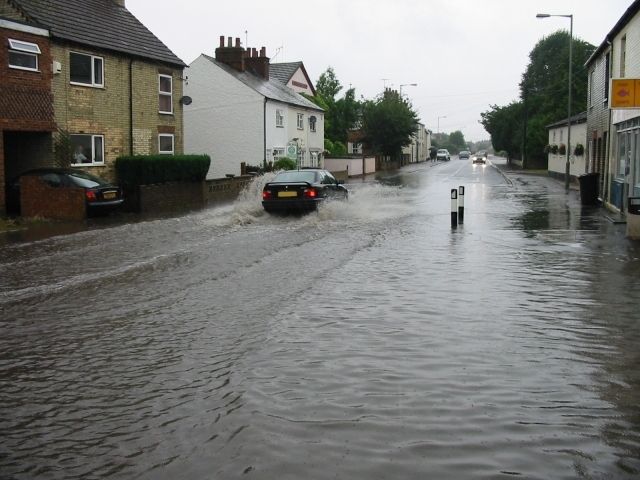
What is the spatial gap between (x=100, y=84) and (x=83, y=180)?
5880 mm

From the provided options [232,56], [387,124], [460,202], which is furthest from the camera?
[387,124]

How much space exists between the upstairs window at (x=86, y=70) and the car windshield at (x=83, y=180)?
14.9 feet

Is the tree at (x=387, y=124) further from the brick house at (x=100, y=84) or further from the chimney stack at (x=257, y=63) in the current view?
the brick house at (x=100, y=84)

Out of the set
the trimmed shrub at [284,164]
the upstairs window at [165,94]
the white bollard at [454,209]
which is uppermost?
the upstairs window at [165,94]

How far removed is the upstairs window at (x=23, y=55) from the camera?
2123cm

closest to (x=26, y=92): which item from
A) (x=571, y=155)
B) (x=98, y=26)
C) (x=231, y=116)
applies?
(x=98, y=26)

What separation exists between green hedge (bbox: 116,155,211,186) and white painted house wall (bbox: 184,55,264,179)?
1610cm

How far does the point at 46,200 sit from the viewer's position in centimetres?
2056

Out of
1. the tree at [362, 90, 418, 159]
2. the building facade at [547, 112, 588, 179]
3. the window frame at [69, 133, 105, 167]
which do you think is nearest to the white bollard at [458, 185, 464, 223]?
the window frame at [69, 133, 105, 167]

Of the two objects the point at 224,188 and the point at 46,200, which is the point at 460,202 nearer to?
the point at 46,200

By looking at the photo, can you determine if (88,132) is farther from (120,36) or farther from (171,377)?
(171,377)

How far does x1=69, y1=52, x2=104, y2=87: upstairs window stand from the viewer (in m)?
24.6

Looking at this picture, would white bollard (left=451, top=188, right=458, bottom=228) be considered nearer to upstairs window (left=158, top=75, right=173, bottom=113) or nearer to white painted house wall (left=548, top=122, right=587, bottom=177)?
upstairs window (left=158, top=75, right=173, bottom=113)

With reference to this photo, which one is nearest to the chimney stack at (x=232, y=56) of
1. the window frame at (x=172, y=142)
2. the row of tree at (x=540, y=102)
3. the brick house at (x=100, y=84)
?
the brick house at (x=100, y=84)
